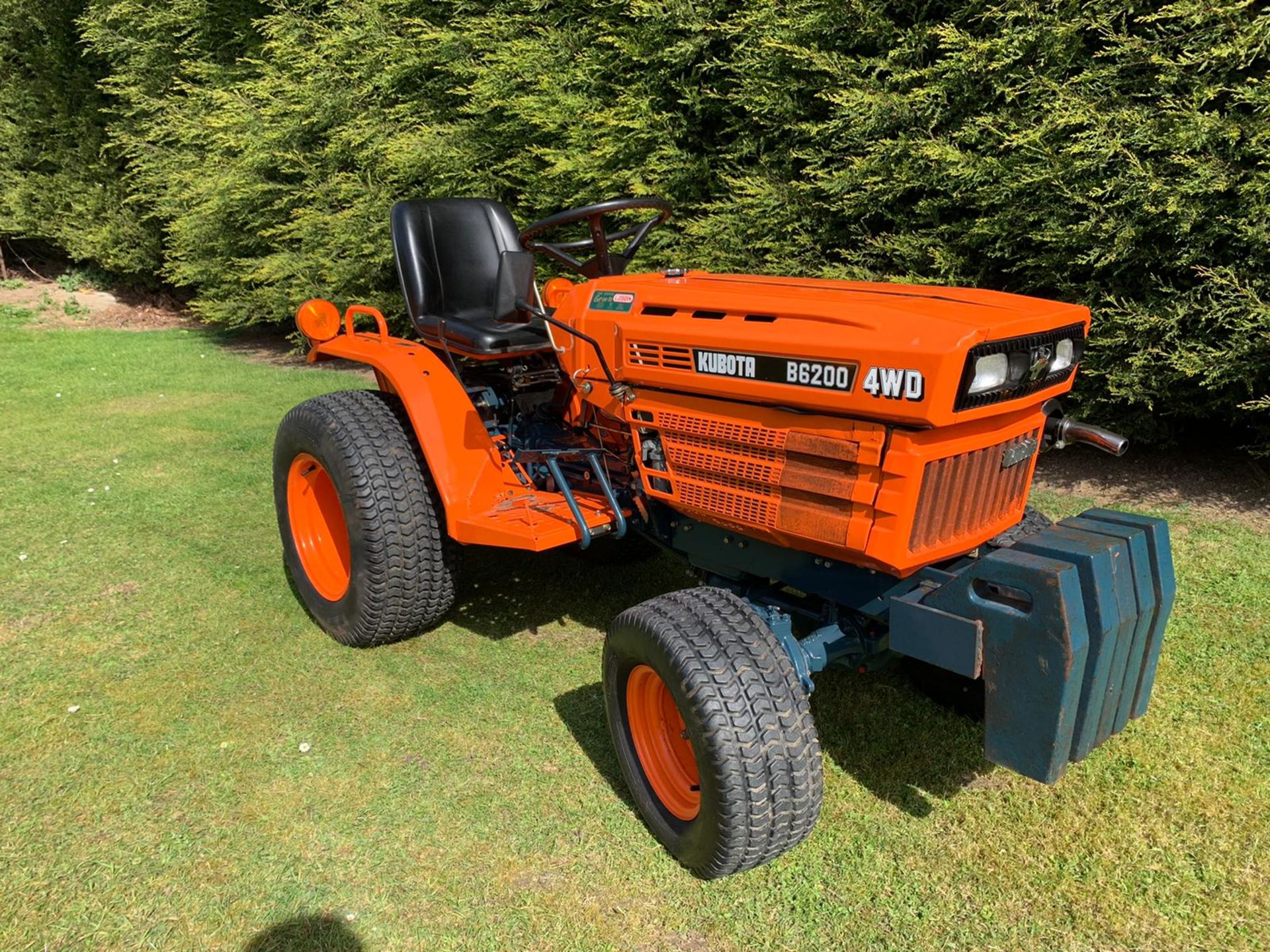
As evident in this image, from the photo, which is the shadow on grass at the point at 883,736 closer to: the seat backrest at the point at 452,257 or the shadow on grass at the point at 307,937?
the shadow on grass at the point at 307,937

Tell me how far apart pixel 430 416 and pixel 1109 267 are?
3.14 m

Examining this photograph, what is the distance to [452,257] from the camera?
3.62 m

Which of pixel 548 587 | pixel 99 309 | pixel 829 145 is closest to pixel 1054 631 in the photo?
pixel 548 587

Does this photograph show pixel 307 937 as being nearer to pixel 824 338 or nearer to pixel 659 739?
pixel 659 739

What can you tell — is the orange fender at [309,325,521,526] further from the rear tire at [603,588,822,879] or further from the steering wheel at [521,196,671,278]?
the rear tire at [603,588,822,879]

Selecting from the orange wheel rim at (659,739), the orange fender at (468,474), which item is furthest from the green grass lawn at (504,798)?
the orange fender at (468,474)

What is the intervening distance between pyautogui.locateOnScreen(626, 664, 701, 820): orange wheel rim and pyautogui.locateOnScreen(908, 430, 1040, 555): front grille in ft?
2.40

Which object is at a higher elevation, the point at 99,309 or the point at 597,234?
the point at 597,234

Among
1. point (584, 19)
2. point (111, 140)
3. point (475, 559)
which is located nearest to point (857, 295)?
point (475, 559)

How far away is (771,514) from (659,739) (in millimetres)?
656

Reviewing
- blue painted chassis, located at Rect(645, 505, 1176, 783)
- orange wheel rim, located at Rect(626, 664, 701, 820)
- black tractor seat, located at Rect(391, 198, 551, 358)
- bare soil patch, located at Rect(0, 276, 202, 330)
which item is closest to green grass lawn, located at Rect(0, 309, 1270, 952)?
orange wheel rim, located at Rect(626, 664, 701, 820)

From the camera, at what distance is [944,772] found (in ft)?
7.87

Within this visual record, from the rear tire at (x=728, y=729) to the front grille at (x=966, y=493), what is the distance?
0.42 m

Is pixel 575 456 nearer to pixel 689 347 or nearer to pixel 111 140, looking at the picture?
pixel 689 347
